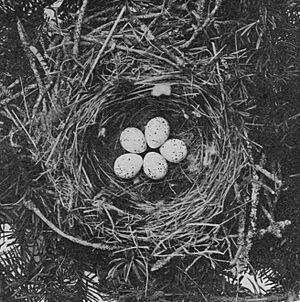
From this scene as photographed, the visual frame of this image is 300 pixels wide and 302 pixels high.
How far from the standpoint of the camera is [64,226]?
1298mm

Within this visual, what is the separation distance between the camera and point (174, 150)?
4.72ft

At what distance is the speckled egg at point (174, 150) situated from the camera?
1.44 metres

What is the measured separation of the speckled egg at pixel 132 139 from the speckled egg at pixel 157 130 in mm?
18

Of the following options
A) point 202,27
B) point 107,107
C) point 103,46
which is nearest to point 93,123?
point 107,107

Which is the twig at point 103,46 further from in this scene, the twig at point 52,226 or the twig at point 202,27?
the twig at point 52,226

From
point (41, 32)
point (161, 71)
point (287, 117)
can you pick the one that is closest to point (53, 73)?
point (41, 32)

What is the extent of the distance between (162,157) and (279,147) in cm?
28

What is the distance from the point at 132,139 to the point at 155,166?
0.08 metres

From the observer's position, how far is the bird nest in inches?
51.4

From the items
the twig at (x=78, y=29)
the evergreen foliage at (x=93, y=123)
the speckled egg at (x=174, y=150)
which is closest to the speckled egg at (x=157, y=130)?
the speckled egg at (x=174, y=150)

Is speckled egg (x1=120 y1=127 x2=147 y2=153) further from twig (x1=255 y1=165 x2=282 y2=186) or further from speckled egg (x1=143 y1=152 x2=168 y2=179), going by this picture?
twig (x1=255 y1=165 x2=282 y2=186)

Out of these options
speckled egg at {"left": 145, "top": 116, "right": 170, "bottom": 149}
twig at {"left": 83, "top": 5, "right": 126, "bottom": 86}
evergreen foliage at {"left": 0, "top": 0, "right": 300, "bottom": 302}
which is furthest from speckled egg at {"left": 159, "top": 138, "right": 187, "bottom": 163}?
twig at {"left": 83, "top": 5, "right": 126, "bottom": 86}

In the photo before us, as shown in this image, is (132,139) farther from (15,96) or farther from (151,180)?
(15,96)

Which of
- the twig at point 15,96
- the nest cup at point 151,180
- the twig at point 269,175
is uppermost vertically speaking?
the twig at point 15,96
